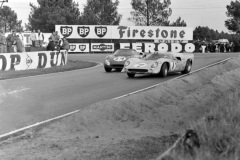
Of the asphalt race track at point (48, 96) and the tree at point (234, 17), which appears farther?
the tree at point (234, 17)

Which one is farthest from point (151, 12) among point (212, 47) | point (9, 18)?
point (9, 18)

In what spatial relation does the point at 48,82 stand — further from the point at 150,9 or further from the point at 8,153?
the point at 150,9

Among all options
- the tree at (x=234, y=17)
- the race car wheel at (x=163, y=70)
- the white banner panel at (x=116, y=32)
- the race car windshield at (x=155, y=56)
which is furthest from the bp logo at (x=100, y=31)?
the tree at (x=234, y=17)

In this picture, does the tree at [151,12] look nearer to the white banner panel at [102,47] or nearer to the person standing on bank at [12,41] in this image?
the white banner panel at [102,47]

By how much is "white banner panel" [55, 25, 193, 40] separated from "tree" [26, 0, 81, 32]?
18722 mm

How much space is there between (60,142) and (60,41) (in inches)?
775

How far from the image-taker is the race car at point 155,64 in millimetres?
14430

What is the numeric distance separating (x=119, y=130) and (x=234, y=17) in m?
83.3

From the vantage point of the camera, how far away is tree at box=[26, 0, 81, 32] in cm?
6094

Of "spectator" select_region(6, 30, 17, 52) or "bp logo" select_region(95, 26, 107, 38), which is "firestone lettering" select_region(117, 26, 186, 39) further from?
"spectator" select_region(6, 30, 17, 52)

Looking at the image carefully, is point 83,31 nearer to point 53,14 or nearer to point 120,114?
point 53,14

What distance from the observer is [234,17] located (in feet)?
275

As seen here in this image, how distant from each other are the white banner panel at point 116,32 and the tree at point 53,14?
737 inches

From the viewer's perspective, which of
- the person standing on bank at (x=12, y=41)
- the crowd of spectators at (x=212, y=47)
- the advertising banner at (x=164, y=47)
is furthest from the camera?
the crowd of spectators at (x=212, y=47)
